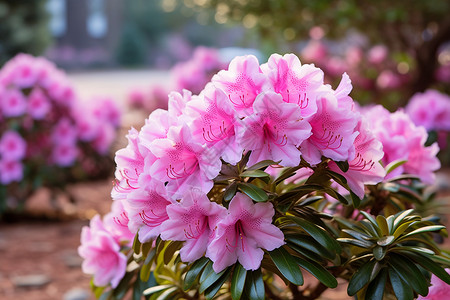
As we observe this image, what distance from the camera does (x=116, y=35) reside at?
28047 millimetres

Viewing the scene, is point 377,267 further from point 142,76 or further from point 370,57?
point 142,76

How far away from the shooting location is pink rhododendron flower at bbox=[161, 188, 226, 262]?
1068mm

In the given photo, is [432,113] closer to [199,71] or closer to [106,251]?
[106,251]

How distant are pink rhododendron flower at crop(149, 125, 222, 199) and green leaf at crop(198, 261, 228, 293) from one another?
0.16 m

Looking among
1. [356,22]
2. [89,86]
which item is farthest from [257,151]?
[89,86]

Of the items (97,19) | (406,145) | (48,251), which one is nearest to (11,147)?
(48,251)

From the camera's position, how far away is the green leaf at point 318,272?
1.08 metres

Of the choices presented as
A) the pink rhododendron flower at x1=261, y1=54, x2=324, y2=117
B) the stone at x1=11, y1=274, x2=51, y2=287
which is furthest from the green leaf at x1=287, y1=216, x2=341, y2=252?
the stone at x1=11, y1=274, x2=51, y2=287

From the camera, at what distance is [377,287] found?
1.12 m

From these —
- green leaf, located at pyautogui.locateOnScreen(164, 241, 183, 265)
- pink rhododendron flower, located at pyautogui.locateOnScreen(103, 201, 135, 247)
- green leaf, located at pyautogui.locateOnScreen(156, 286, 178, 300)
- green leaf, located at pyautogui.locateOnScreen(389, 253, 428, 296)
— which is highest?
green leaf, located at pyautogui.locateOnScreen(389, 253, 428, 296)

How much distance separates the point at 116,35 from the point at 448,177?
2486cm

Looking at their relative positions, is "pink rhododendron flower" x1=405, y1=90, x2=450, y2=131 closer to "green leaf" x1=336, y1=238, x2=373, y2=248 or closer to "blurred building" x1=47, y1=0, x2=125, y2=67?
"green leaf" x1=336, y1=238, x2=373, y2=248

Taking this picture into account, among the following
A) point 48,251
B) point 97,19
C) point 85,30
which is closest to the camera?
point 48,251

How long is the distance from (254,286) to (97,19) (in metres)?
28.4
